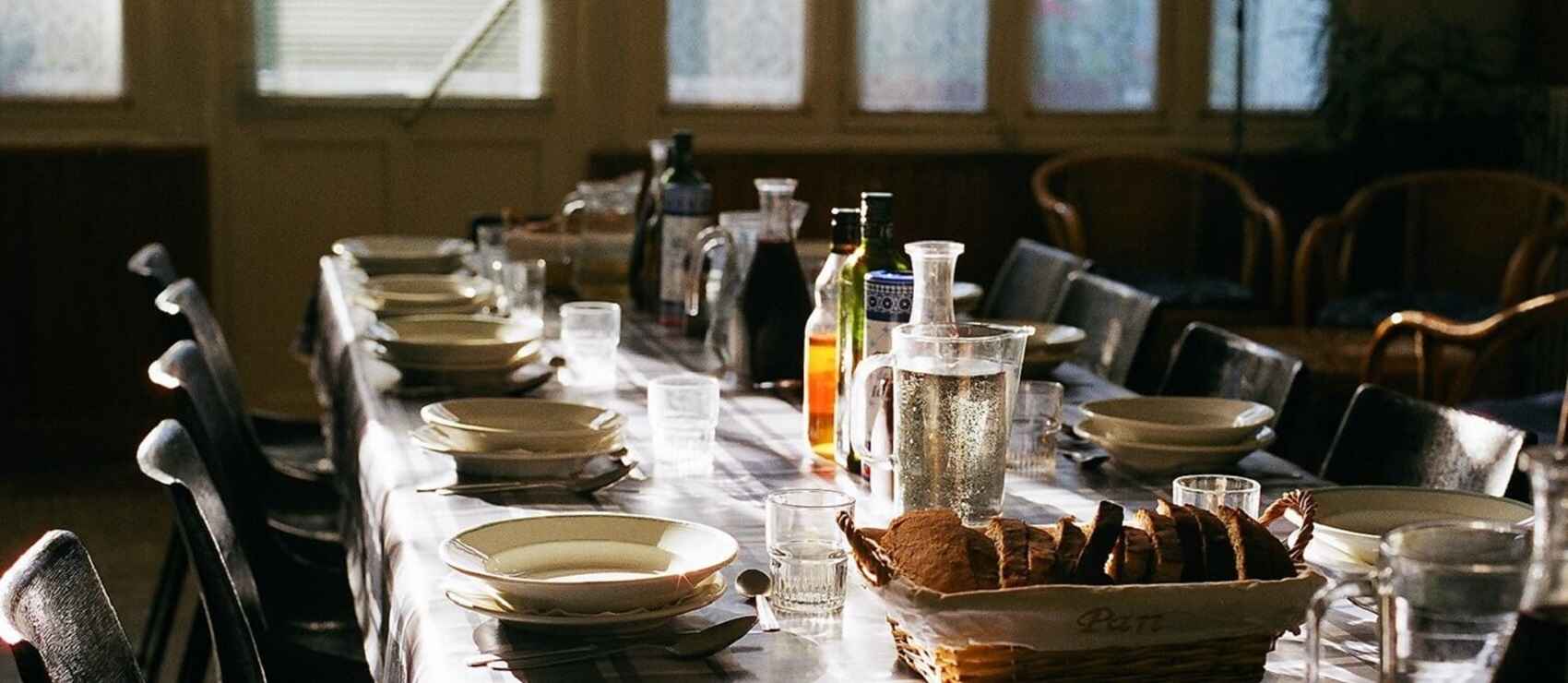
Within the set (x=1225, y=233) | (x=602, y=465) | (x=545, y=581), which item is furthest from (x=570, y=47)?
(x=545, y=581)

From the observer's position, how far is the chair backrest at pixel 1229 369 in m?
2.44

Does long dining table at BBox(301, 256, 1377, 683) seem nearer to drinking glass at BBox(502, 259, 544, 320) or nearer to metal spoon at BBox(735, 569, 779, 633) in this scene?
metal spoon at BBox(735, 569, 779, 633)

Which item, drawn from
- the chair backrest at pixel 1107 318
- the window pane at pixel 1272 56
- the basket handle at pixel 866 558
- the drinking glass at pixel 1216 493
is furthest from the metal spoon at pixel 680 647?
the window pane at pixel 1272 56

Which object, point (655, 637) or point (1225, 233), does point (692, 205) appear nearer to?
point (655, 637)

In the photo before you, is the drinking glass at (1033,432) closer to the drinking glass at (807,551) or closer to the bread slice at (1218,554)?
the drinking glass at (807,551)

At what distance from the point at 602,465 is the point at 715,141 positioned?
12.1 ft

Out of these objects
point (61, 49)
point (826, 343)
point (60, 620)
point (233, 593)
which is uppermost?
point (61, 49)

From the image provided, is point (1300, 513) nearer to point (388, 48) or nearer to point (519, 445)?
point (519, 445)

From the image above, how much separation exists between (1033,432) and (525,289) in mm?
1304

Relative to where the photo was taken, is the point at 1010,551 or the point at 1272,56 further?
the point at 1272,56

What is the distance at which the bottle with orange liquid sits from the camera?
2.05 metres

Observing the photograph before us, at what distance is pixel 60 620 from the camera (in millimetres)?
1338

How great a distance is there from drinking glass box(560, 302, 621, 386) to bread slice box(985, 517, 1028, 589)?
1312mm

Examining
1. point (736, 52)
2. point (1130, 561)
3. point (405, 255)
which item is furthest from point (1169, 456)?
point (736, 52)
